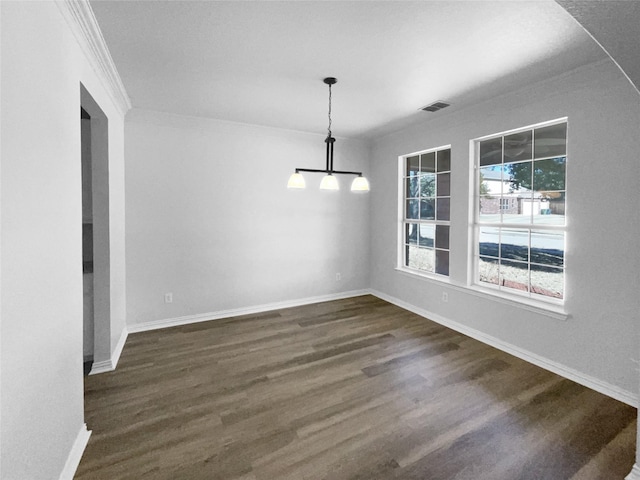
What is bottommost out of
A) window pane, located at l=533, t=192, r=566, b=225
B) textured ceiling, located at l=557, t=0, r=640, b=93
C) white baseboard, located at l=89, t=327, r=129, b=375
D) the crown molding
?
white baseboard, located at l=89, t=327, r=129, b=375

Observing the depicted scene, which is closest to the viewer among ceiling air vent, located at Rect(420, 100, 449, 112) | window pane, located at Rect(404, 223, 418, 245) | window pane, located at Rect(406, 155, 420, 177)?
ceiling air vent, located at Rect(420, 100, 449, 112)

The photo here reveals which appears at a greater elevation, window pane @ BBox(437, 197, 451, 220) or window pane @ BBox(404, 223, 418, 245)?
window pane @ BBox(437, 197, 451, 220)

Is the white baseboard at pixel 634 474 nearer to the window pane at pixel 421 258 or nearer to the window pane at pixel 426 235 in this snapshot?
the window pane at pixel 421 258

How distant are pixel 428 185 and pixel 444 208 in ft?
1.57

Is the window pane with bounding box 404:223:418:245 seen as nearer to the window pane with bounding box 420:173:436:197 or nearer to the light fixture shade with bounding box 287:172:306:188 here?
the window pane with bounding box 420:173:436:197

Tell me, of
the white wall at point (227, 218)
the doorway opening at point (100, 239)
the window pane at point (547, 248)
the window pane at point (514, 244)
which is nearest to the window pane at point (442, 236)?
the window pane at point (514, 244)

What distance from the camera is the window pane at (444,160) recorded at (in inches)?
166

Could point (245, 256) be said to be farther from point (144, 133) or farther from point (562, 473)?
point (562, 473)

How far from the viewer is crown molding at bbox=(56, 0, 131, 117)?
181 cm

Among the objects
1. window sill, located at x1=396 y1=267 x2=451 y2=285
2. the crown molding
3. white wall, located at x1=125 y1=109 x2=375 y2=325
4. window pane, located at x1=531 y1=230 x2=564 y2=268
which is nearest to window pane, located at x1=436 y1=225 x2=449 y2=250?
window sill, located at x1=396 y1=267 x2=451 y2=285

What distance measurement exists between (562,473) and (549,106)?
3.07 meters

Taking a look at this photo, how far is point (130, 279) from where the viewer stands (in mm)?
3828

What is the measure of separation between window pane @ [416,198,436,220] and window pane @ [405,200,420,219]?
98 millimetres

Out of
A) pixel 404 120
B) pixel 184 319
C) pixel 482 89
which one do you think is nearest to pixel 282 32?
pixel 482 89
